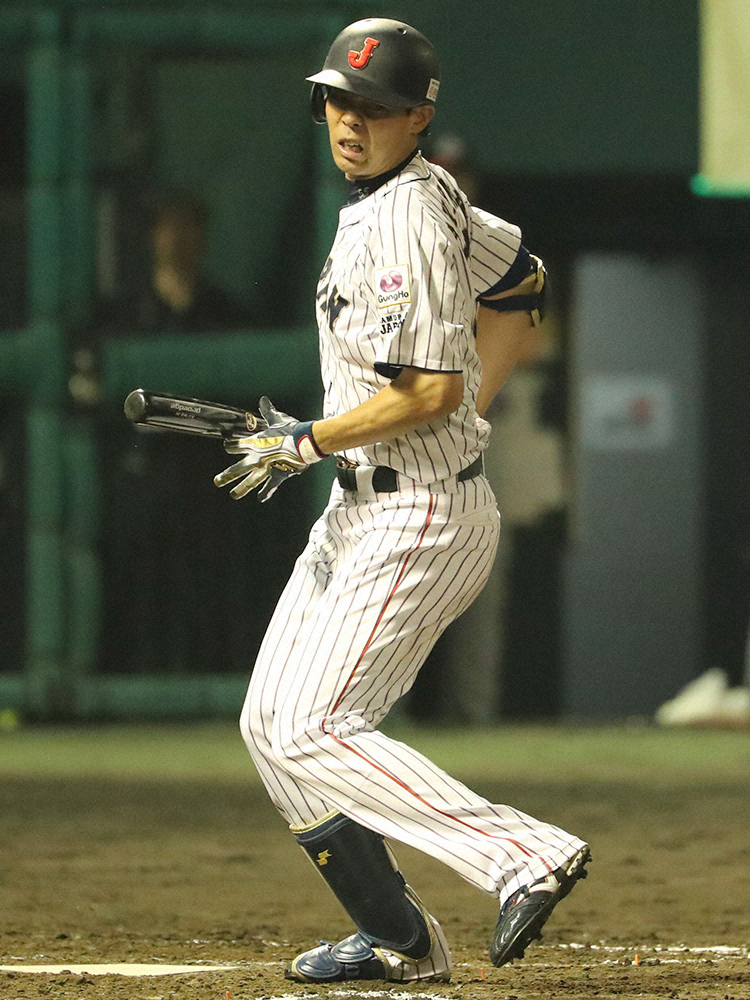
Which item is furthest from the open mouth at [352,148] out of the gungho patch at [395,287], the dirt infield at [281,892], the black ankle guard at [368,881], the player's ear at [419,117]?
the dirt infield at [281,892]

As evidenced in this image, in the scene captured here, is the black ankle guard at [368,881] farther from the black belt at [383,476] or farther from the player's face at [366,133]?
the player's face at [366,133]

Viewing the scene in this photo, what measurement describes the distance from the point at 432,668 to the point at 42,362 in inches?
103

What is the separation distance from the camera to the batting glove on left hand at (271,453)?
3.26 m

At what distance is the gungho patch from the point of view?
3.15 m

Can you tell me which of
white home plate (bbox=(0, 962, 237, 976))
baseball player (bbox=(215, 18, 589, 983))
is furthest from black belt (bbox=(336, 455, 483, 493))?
white home plate (bbox=(0, 962, 237, 976))

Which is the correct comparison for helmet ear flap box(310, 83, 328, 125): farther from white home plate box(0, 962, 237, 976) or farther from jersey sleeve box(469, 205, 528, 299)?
white home plate box(0, 962, 237, 976)

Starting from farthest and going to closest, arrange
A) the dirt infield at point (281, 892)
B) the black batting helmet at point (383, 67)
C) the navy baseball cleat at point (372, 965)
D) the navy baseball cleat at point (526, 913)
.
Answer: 1. the dirt infield at point (281, 892)
2. the navy baseball cleat at point (372, 965)
3. the black batting helmet at point (383, 67)
4. the navy baseball cleat at point (526, 913)

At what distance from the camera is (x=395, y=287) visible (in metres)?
3.16

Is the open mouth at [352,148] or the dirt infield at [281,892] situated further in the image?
the dirt infield at [281,892]

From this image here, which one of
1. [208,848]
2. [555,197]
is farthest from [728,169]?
[208,848]

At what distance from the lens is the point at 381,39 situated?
329cm

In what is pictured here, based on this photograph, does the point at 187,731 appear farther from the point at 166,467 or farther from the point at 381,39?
the point at 381,39

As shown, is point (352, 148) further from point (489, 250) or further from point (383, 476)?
point (383, 476)

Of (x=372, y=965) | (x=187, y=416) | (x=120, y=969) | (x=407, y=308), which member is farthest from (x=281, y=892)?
A: (x=407, y=308)
